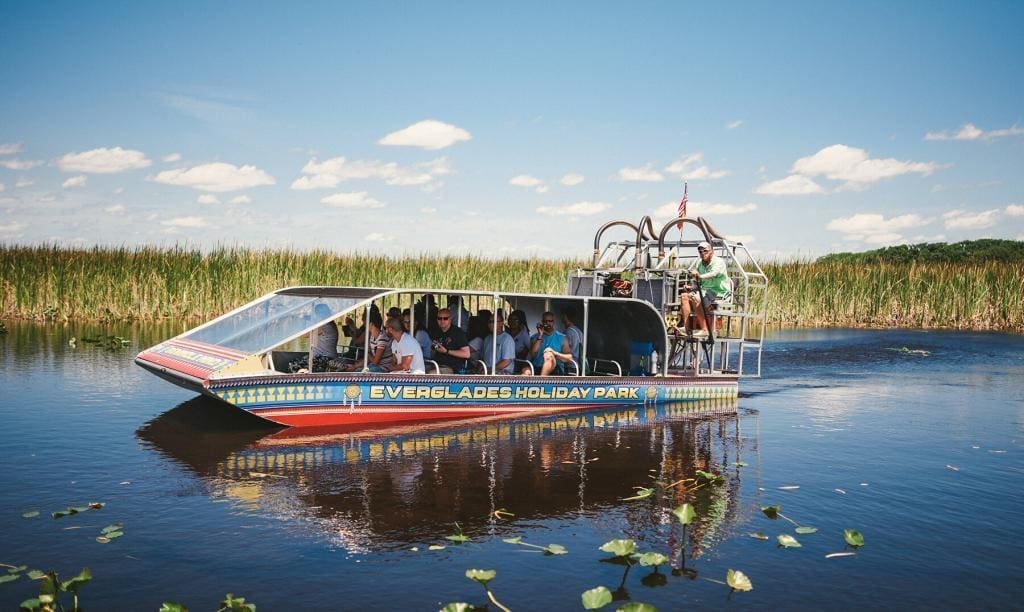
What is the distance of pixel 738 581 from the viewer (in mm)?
6324

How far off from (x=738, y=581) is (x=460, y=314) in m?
9.19

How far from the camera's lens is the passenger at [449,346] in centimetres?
1320

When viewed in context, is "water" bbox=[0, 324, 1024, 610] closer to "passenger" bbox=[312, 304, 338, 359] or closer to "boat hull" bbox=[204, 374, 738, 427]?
"boat hull" bbox=[204, 374, 738, 427]

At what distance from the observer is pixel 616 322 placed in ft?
52.0

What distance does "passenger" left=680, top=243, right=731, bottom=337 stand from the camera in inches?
597

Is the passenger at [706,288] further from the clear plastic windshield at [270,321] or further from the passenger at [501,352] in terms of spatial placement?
the clear plastic windshield at [270,321]

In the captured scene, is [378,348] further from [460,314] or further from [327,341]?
[460,314]

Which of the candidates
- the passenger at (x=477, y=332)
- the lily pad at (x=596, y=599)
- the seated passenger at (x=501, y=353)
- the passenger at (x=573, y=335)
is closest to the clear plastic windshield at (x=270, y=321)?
the seated passenger at (x=501, y=353)

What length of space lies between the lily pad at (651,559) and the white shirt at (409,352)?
625 centimetres

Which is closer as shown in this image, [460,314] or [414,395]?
[414,395]

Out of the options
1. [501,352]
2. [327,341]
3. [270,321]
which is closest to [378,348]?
[327,341]

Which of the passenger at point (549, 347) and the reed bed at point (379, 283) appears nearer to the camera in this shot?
the passenger at point (549, 347)

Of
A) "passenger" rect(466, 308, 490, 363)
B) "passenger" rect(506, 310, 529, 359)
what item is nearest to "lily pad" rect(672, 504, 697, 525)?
"passenger" rect(506, 310, 529, 359)

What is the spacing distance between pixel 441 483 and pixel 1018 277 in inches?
1226
